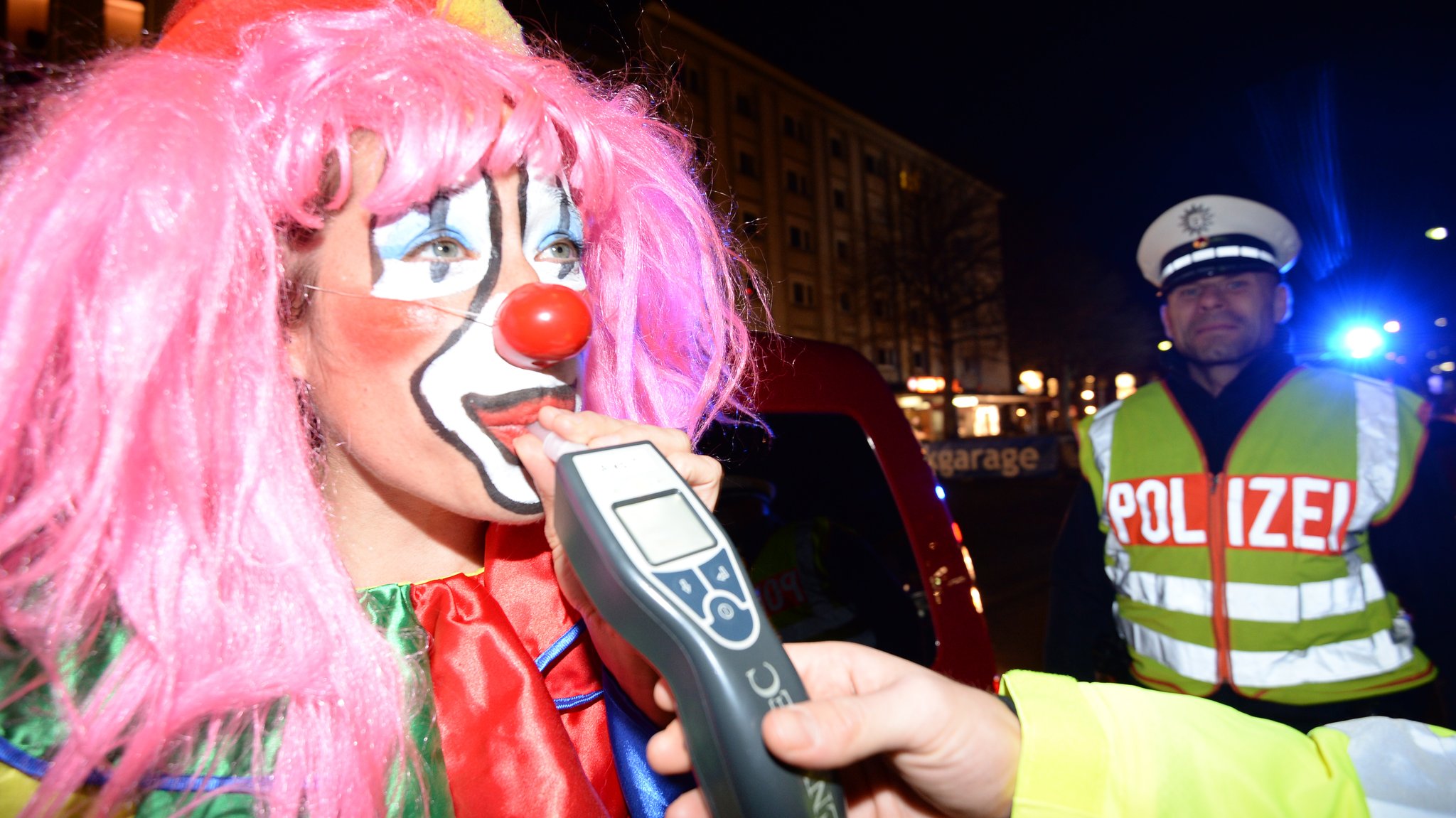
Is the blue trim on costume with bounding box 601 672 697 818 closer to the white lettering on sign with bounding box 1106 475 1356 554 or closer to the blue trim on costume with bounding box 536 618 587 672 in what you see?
the blue trim on costume with bounding box 536 618 587 672

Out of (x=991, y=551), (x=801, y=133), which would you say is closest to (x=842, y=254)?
(x=801, y=133)

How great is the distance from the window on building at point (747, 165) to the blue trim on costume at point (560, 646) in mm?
22412

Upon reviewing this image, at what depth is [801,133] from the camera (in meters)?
25.0

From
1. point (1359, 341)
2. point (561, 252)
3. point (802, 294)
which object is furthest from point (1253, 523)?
point (802, 294)

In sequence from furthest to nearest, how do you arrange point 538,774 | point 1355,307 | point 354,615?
point 1355,307 → point 538,774 → point 354,615

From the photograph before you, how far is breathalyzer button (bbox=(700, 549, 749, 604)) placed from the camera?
0.75 metres

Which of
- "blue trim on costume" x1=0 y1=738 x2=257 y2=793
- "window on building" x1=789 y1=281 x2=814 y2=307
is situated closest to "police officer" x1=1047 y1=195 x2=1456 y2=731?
"blue trim on costume" x1=0 y1=738 x2=257 y2=793

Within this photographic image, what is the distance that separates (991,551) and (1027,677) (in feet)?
29.7

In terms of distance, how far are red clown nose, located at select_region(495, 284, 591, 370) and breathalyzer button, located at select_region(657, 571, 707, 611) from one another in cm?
38

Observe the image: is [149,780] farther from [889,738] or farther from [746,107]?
[746,107]

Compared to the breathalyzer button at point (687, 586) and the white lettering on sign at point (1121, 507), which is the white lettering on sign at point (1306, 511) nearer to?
the white lettering on sign at point (1121, 507)

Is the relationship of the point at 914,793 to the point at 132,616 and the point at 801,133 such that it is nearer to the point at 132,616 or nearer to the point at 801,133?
the point at 132,616

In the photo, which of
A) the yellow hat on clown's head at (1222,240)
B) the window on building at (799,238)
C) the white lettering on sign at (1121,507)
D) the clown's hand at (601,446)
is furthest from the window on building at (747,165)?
the clown's hand at (601,446)

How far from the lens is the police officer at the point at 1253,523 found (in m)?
1.96
